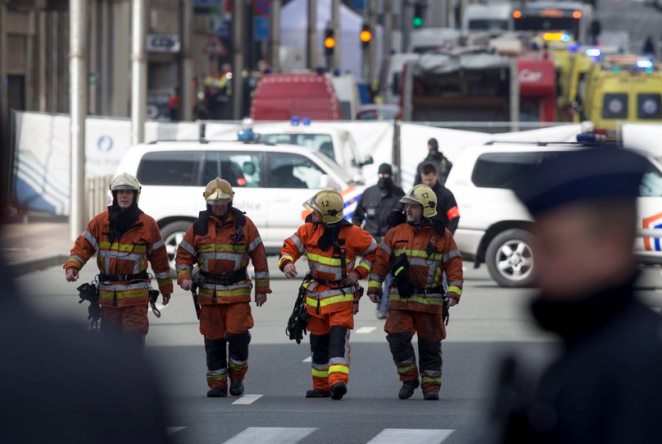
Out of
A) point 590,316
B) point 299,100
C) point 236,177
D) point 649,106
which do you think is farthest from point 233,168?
point 590,316

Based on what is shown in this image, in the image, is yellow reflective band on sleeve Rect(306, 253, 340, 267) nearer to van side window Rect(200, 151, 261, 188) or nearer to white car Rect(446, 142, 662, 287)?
white car Rect(446, 142, 662, 287)

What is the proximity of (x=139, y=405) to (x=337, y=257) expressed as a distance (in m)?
8.94

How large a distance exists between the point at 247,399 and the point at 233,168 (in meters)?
9.53

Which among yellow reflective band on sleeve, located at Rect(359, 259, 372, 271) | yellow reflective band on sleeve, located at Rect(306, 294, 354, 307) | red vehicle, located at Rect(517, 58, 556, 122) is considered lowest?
yellow reflective band on sleeve, located at Rect(306, 294, 354, 307)

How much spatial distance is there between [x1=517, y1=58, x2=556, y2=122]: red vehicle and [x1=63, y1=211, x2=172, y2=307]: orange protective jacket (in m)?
24.5

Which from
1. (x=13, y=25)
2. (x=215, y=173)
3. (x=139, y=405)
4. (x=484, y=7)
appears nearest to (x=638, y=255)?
(x=139, y=405)

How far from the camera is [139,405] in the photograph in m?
2.98

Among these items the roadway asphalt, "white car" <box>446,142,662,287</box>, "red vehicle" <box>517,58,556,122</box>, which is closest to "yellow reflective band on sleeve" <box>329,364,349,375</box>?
the roadway asphalt

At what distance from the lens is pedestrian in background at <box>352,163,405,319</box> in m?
17.1

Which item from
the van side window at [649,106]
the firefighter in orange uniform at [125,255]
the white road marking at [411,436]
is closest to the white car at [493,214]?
the firefighter in orange uniform at [125,255]

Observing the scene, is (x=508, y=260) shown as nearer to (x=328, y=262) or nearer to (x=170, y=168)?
(x=170, y=168)

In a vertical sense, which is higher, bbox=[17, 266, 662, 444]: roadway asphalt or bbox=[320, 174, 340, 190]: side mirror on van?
bbox=[320, 174, 340, 190]: side mirror on van

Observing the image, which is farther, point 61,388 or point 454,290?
point 454,290

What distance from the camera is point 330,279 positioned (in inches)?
468
